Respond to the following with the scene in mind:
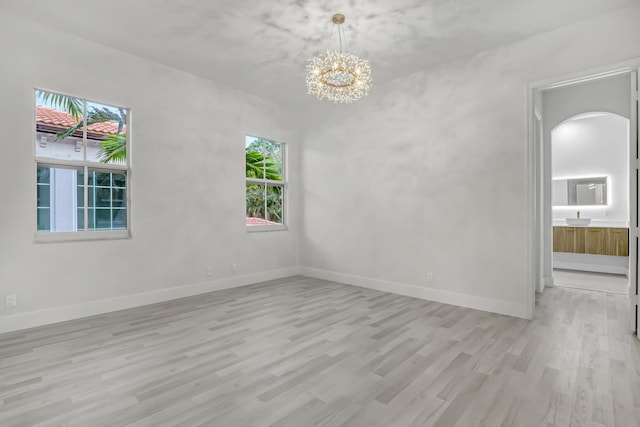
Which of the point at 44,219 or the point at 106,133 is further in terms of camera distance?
the point at 106,133

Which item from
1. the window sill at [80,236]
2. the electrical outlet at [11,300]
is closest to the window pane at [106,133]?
the window sill at [80,236]

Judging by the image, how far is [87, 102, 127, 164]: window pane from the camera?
410 centimetres

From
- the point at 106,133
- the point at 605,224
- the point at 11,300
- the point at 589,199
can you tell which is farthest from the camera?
the point at 589,199

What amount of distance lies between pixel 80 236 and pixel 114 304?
3.05ft

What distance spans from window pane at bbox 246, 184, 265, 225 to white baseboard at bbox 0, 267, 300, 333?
0.95m

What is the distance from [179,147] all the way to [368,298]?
3.48 meters

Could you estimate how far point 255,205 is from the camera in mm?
5988

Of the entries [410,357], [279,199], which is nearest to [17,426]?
[410,357]

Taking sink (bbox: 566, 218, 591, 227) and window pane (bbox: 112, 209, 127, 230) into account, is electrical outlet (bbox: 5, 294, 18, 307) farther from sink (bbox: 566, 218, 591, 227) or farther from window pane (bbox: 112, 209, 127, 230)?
sink (bbox: 566, 218, 591, 227)

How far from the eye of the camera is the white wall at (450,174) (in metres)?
3.86

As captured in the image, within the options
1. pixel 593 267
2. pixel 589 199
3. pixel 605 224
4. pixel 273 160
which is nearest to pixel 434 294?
pixel 273 160

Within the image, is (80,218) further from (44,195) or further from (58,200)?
(44,195)

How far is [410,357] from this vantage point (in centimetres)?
283

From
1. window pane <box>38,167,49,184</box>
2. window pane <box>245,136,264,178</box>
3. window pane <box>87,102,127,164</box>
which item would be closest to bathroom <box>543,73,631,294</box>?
window pane <box>245,136,264,178</box>
